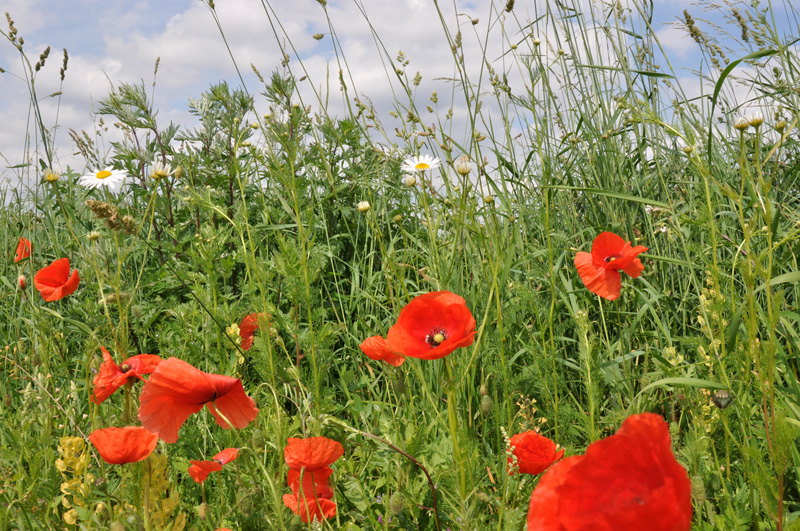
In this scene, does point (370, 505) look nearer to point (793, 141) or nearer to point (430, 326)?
point (430, 326)

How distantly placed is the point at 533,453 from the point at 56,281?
1.54m

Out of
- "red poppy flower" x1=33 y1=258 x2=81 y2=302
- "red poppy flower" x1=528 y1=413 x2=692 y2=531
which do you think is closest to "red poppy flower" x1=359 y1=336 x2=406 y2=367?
"red poppy flower" x1=528 y1=413 x2=692 y2=531

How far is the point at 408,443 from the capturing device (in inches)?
44.6

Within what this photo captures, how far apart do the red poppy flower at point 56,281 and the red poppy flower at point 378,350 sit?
103cm

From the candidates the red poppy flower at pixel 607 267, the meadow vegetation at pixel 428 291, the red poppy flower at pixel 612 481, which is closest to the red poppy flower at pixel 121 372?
the meadow vegetation at pixel 428 291

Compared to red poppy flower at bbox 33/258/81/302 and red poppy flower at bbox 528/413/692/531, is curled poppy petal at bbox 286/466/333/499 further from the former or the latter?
red poppy flower at bbox 33/258/81/302

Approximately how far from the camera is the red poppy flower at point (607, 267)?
1.45m

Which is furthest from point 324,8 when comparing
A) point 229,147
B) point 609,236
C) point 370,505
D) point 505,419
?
point 370,505

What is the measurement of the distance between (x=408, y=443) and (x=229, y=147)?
222 cm

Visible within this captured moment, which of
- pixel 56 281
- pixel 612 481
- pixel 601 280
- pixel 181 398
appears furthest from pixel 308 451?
pixel 56 281

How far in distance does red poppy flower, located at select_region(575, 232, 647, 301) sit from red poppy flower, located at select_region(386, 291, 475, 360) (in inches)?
23.1

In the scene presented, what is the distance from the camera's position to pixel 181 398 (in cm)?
97

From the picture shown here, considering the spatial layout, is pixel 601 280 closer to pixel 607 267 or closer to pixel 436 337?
pixel 607 267

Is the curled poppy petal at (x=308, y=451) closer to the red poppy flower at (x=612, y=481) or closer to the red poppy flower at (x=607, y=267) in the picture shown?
the red poppy flower at (x=612, y=481)
